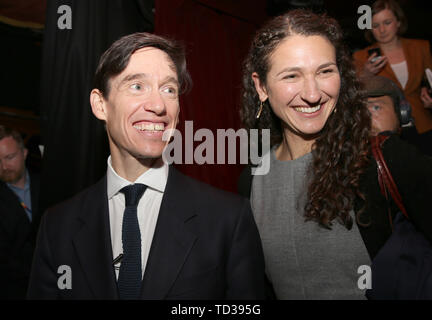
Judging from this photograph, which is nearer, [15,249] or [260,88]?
[260,88]

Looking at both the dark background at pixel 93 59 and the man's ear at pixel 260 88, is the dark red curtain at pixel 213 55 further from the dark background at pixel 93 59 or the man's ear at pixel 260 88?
the man's ear at pixel 260 88

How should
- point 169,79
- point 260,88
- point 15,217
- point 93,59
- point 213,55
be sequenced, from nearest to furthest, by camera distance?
1. point 169,79
2. point 260,88
3. point 93,59
4. point 15,217
5. point 213,55

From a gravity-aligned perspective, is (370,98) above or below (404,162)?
above

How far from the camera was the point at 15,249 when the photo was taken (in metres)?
2.03

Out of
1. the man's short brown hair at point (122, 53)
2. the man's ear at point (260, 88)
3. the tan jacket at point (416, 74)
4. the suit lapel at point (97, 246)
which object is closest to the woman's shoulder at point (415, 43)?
the tan jacket at point (416, 74)

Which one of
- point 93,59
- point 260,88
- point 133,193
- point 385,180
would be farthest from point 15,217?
point 385,180

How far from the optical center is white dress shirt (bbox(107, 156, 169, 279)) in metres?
1.39

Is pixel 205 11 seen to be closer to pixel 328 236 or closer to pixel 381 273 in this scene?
pixel 328 236

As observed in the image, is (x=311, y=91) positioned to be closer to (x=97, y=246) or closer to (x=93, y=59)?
(x=97, y=246)

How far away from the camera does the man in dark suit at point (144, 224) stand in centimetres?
130

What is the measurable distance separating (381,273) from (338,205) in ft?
0.92

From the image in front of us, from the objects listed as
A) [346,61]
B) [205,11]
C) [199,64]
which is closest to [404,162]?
[346,61]

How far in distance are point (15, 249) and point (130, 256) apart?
1.06 m

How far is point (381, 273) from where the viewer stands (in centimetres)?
133
